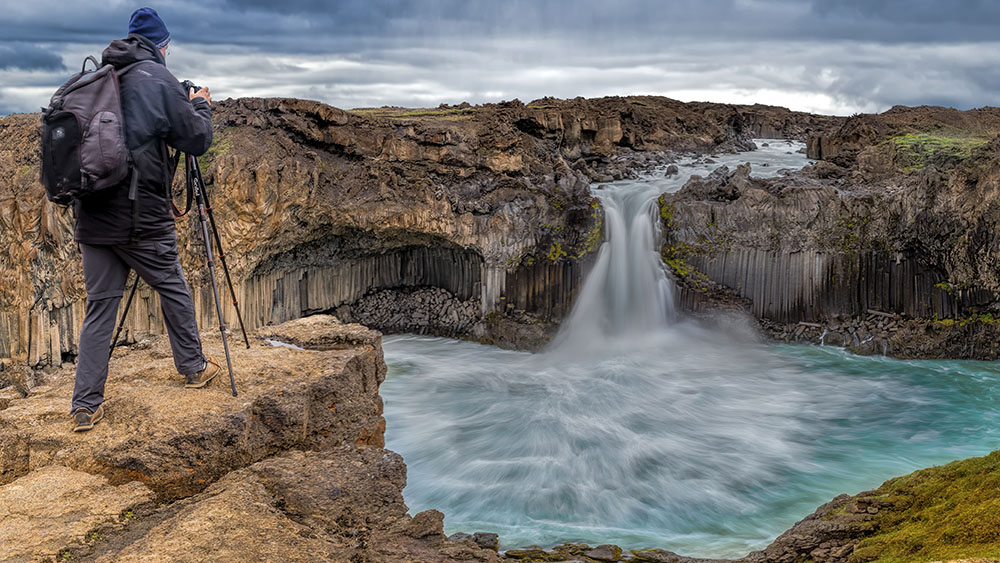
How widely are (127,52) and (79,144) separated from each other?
725mm

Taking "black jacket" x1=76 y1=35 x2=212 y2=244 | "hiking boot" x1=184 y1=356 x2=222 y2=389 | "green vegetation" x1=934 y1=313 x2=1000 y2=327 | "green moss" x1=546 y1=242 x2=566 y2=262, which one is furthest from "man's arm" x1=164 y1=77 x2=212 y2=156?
"green vegetation" x1=934 y1=313 x2=1000 y2=327

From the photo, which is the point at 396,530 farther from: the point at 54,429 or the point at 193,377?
the point at 54,429

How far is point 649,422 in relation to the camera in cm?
1235

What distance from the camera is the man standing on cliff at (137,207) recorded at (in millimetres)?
4742

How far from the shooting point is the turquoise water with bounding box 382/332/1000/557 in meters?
9.09

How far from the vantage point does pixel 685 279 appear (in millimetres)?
17797

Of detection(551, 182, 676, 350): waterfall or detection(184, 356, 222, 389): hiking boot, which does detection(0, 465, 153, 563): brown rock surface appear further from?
detection(551, 182, 676, 350): waterfall

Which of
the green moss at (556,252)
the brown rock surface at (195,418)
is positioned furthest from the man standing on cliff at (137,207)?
the green moss at (556,252)

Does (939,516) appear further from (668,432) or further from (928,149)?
(928,149)

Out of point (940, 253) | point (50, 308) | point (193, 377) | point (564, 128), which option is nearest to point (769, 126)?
point (564, 128)

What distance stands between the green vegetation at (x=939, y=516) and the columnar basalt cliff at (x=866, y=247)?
12.0 m

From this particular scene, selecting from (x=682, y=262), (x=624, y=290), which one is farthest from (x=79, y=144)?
(x=682, y=262)

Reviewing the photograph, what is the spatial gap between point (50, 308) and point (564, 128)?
549 inches

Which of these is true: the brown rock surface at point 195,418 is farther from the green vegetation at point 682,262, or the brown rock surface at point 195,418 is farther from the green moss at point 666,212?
the green moss at point 666,212
